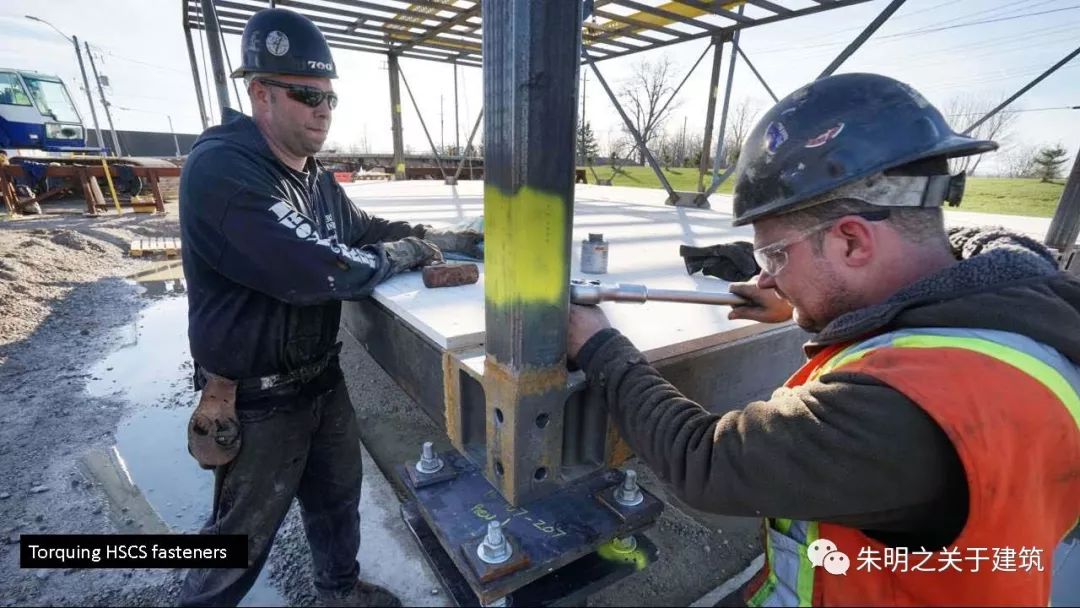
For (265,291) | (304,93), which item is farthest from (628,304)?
(304,93)

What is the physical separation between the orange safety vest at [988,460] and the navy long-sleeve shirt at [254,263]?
5.04 feet

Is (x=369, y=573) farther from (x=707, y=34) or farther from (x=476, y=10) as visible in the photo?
(x=707, y=34)

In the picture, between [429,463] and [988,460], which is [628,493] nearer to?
[429,463]

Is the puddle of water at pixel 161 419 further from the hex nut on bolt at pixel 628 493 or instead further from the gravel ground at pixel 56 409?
the hex nut on bolt at pixel 628 493

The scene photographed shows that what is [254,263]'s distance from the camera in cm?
155

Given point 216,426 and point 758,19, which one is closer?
point 216,426

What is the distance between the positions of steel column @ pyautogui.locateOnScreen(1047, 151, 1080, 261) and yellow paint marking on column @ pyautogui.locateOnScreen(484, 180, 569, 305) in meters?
4.31

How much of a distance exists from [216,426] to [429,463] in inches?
31.7

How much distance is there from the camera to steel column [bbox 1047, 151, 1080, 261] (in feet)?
11.2

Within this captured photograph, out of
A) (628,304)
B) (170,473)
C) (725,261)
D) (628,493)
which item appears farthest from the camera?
(170,473)

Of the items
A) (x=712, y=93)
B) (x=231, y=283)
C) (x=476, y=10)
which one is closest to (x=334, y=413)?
(x=231, y=283)

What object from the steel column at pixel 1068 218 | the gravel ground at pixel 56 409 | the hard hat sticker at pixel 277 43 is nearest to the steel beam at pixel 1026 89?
the steel column at pixel 1068 218

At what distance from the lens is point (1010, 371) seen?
77cm

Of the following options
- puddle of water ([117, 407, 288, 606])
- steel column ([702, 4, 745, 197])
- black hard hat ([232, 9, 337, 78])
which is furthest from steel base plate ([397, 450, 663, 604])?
steel column ([702, 4, 745, 197])
